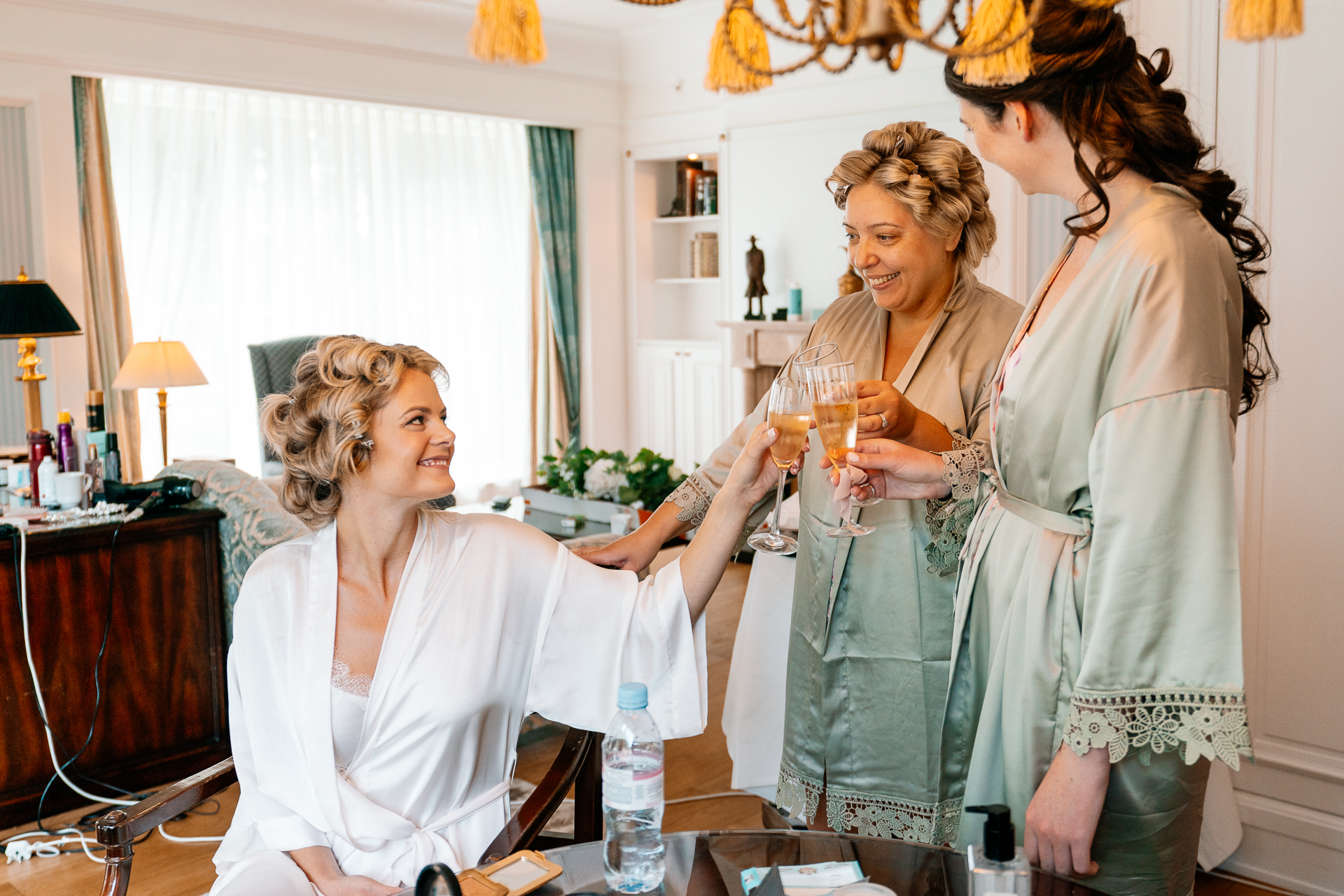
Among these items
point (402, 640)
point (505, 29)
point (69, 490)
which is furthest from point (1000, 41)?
point (69, 490)

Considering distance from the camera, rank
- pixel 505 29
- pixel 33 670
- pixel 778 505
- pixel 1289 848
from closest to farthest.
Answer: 1. pixel 505 29
2. pixel 778 505
3. pixel 1289 848
4. pixel 33 670

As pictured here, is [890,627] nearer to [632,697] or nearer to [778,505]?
[778,505]

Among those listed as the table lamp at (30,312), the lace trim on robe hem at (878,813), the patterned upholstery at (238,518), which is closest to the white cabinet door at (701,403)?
the table lamp at (30,312)

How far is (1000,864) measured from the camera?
1.05 metres

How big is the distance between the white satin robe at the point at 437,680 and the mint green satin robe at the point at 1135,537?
0.57 m

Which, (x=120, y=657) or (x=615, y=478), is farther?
(x=615, y=478)

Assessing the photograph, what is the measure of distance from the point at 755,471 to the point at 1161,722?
0.72m

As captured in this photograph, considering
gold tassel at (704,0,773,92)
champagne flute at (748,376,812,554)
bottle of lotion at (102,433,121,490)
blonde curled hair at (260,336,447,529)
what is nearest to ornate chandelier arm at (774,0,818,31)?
gold tassel at (704,0,773,92)

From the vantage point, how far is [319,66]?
6.24 metres

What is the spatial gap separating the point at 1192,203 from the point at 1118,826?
726 mm

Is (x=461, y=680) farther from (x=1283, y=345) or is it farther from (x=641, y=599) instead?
(x=1283, y=345)

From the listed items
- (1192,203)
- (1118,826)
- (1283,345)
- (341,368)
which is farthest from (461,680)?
(1283,345)

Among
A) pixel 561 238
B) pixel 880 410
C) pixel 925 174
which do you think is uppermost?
pixel 561 238

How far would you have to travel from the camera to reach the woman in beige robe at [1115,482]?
1.17 metres
